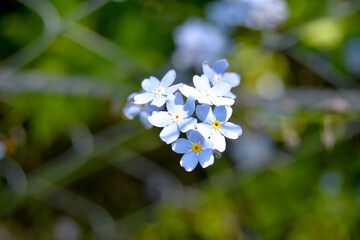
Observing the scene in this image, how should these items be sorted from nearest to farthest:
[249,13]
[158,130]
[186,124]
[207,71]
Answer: [186,124] → [207,71] → [249,13] → [158,130]

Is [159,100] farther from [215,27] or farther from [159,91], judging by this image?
[215,27]

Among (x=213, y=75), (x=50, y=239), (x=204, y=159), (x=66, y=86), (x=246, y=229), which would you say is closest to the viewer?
(x=204, y=159)

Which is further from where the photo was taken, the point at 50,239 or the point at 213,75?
the point at 50,239

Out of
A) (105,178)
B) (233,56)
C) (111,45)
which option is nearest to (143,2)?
(111,45)

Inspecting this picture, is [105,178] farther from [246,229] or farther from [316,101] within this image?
[316,101]

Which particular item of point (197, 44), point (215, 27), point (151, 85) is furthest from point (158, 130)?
point (151, 85)

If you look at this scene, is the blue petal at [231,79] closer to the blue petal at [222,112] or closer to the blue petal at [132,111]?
the blue petal at [222,112]
